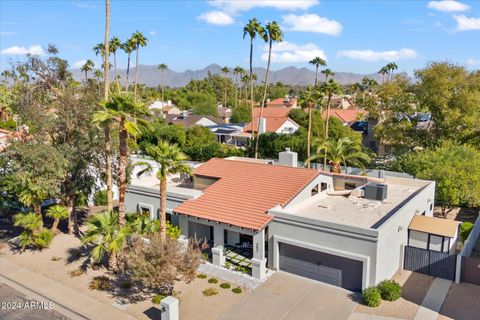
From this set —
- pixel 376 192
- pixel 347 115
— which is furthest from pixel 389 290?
pixel 347 115

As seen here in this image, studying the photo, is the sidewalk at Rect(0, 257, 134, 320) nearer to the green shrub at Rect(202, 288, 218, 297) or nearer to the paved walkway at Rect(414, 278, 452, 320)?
the green shrub at Rect(202, 288, 218, 297)

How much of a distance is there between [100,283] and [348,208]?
1553 centimetres

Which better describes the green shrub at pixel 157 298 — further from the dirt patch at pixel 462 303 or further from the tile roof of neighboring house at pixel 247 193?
the dirt patch at pixel 462 303

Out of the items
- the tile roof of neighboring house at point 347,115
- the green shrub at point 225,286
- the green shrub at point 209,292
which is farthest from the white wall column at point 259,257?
the tile roof of neighboring house at point 347,115

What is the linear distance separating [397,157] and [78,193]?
3014cm

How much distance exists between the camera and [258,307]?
19875 millimetres

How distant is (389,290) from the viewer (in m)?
20.0

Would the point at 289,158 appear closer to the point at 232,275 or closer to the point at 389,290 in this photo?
the point at 232,275

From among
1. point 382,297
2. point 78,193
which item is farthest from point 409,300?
point 78,193

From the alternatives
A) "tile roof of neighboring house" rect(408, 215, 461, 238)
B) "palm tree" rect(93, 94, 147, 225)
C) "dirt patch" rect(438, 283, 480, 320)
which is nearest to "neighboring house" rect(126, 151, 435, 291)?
"tile roof of neighboring house" rect(408, 215, 461, 238)

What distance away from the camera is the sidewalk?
1958 cm

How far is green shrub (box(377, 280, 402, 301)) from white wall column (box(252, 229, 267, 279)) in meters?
6.29

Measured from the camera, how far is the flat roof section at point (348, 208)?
23344 millimetres

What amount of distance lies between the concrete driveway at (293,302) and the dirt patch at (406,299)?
1.15 meters
